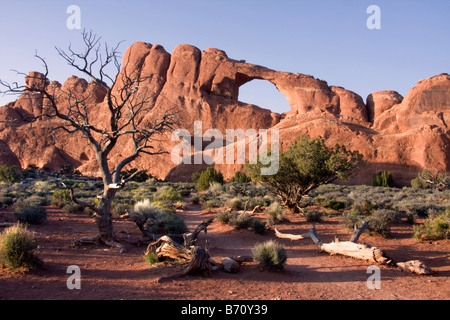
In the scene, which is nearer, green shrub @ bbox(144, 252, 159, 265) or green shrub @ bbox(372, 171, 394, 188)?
green shrub @ bbox(144, 252, 159, 265)

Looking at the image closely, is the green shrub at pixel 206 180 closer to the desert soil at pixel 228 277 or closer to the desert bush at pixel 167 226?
the desert bush at pixel 167 226

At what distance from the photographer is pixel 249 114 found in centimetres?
5697

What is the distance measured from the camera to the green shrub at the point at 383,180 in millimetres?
38831

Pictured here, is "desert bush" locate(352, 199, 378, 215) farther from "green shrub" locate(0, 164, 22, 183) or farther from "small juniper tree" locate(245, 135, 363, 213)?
"green shrub" locate(0, 164, 22, 183)

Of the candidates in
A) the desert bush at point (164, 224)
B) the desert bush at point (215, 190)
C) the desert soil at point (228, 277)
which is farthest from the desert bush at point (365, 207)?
the desert bush at point (215, 190)

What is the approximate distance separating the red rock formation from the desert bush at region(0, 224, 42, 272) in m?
39.8

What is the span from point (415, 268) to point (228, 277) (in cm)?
430

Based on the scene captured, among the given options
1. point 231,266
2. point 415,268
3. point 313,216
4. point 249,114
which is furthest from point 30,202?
point 249,114

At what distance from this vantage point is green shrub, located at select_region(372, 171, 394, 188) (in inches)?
1529

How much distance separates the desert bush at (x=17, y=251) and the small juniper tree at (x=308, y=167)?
1089 centimetres

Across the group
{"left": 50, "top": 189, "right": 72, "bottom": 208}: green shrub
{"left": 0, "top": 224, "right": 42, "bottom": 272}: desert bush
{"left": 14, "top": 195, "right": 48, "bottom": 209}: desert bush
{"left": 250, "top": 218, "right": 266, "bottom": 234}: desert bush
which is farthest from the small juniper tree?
{"left": 0, "top": 224, "right": 42, "bottom": 272}: desert bush
